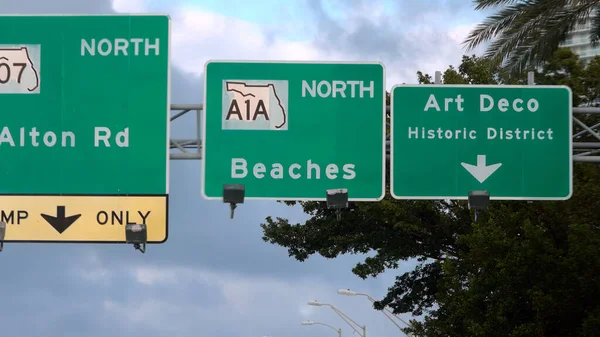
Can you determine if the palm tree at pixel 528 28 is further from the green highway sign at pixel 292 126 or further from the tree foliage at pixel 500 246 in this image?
the green highway sign at pixel 292 126

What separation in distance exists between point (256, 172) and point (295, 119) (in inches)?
37.1

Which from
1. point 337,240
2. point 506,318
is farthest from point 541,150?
point 337,240

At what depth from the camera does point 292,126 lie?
16.5m

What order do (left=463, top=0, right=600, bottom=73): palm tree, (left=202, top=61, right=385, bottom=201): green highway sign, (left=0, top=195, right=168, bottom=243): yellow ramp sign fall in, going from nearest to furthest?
(left=0, top=195, right=168, bottom=243): yellow ramp sign, (left=202, top=61, right=385, bottom=201): green highway sign, (left=463, top=0, right=600, bottom=73): palm tree

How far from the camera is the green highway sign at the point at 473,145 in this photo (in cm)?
1691

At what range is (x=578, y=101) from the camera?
32125 millimetres

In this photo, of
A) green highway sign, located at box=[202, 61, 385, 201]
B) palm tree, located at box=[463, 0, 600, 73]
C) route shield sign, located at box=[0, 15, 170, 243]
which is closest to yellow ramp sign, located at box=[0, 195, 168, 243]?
route shield sign, located at box=[0, 15, 170, 243]

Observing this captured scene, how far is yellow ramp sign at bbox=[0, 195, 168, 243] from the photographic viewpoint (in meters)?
16.2

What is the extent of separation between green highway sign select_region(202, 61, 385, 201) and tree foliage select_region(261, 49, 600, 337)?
37.5 ft

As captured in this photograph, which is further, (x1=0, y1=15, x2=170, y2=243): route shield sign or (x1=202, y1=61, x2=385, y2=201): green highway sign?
(x1=202, y1=61, x2=385, y2=201): green highway sign

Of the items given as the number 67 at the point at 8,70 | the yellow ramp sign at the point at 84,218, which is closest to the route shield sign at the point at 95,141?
the yellow ramp sign at the point at 84,218

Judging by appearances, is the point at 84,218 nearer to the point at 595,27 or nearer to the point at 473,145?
A: the point at 473,145

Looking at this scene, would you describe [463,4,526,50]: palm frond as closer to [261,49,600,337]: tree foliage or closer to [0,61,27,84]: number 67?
[261,49,600,337]: tree foliage

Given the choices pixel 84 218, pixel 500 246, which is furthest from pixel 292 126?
pixel 500 246
